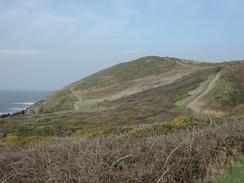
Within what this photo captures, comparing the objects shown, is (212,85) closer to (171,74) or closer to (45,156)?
(171,74)

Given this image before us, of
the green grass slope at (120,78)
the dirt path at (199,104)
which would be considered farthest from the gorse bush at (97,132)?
the green grass slope at (120,78)

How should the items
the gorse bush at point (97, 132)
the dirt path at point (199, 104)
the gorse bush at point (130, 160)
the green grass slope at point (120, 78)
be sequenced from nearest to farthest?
the gorse bush at point (130, 160) → the gorse bush at point (97, 132) → the dirt path at point (199, 104) → the green grass slope at point (120, 78)

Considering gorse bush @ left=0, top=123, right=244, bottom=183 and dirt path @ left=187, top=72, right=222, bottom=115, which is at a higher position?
gorse bush @ left=0, top=123, right=244, bottom=183

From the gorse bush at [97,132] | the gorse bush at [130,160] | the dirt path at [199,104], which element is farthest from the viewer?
the dirt path at [199,104]

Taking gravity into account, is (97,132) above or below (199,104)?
above

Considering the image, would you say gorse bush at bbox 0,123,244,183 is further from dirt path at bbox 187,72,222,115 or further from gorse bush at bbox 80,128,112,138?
dirt path at bbox 187,72,222,115

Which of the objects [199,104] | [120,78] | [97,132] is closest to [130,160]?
[97,132]

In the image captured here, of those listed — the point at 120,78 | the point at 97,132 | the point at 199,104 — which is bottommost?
the point at 199,104

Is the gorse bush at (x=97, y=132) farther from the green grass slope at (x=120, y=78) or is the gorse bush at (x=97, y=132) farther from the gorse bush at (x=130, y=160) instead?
the green grass slope at (x=120, y=78)

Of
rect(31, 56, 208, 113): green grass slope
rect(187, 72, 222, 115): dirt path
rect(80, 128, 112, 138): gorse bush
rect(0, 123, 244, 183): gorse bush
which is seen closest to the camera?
rect(0, 123, 244, 183): gorse bush

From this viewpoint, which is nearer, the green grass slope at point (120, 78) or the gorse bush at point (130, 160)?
the gorse bush at point (130, 160)

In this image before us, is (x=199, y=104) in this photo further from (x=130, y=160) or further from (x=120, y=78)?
(x=120, y=78)

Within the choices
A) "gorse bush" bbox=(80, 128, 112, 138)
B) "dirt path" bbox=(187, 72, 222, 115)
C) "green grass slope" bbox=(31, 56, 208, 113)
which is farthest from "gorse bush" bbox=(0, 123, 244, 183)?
"green grass slope" bbox=(31, 56, 208, 113)

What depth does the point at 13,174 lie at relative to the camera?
8.12 meters
